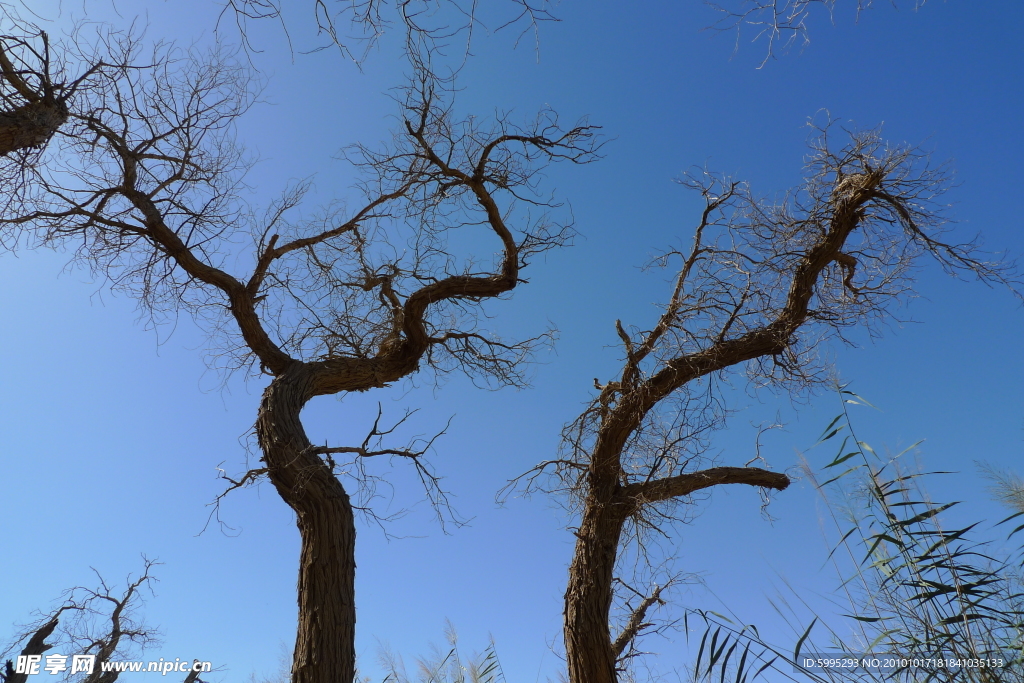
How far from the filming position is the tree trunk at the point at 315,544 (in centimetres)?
407

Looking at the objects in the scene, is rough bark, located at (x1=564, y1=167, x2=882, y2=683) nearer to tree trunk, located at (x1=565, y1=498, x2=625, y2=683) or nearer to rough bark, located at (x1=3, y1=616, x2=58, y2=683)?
tree trunk, located at (x1=565, y1=498, x2=625, y2=683)

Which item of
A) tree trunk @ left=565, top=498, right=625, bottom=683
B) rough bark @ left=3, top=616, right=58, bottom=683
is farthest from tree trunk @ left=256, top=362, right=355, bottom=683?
rough bark @ left=3, top=616, right=58, bottom=683

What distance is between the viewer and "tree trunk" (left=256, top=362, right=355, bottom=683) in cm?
407

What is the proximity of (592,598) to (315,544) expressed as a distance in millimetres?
2152

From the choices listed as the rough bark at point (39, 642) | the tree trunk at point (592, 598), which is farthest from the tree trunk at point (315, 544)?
the rough bark at point (39, 642)

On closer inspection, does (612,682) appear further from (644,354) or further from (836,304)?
(836,304)

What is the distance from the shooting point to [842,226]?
5766 millimetres

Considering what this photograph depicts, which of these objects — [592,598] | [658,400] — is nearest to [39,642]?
[592,598]

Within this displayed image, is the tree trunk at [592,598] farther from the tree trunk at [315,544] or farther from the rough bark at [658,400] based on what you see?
the tree trunk at [315,544]

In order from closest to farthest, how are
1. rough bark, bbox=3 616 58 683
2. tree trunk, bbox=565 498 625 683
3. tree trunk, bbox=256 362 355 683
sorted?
tree trunk, bbox=256 362 355 683, tree trunk, bbox=565 498 625 683, rough bark, bbox=3 616 58 683

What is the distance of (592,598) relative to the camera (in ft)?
16.9

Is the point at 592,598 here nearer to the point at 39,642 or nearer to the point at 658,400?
the point at 658,400

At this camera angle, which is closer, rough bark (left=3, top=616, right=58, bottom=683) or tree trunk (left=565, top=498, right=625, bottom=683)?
tree trunk (left=565, top=498, right=625, bottom=683)

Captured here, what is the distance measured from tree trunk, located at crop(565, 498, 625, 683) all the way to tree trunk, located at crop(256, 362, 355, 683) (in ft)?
5.75
